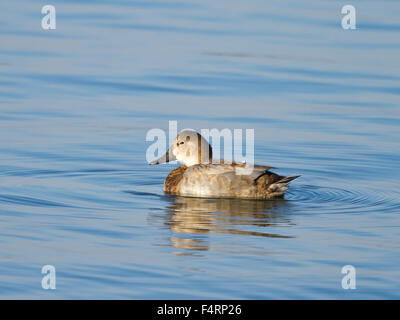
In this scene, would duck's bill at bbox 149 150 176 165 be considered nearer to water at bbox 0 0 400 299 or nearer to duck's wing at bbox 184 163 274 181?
water at bbox 0 0 400 299

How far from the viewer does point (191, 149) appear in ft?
39.3

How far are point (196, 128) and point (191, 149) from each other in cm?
196

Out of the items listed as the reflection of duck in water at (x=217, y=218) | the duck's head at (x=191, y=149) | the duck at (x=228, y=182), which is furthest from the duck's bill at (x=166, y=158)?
the reflection of duck in water at (x=217, y=218)

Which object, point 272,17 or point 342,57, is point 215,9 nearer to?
point 272,17

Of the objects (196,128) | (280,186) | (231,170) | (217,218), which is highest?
(196,128)

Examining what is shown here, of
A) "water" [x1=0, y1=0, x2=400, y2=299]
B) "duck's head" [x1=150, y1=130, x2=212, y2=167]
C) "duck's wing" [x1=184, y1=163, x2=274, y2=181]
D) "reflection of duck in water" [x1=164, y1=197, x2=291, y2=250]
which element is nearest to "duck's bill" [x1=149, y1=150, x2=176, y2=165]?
"duck's head" [x1=150, y1=130, x2=212, y2=167]

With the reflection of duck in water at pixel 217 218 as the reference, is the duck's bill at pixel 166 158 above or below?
above

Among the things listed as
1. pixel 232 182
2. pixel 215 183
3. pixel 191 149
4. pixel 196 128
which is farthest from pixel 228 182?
pixel 196 128

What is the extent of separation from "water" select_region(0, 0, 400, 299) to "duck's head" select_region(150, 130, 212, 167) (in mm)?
436

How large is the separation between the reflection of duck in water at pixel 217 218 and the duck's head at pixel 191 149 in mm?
943

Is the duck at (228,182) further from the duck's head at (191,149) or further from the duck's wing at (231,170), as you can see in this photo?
the duck's head at (191,149)

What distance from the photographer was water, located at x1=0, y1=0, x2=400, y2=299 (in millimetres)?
8102

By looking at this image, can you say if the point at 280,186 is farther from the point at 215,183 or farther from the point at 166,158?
the point at 166,158

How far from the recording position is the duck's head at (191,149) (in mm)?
11891
